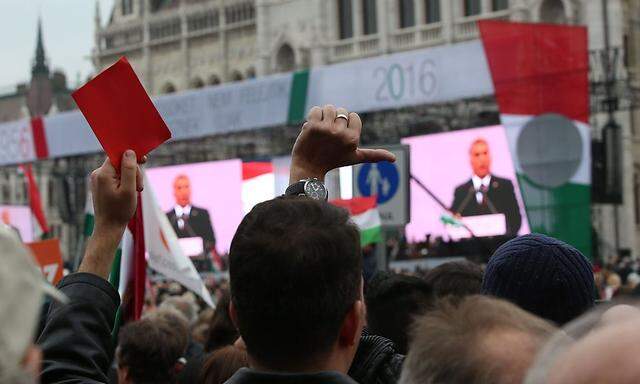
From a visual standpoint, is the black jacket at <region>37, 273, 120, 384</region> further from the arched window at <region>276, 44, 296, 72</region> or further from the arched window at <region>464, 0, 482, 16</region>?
the arched window at <region>276, 44, 296, 72</region>

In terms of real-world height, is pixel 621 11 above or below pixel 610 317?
above

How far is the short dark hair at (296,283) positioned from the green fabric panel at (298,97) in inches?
759

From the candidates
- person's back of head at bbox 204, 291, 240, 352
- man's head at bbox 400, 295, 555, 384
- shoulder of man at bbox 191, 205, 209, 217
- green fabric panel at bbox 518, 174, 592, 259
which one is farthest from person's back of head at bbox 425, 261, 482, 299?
shoulder of man at bbox 191, 205, 209, 217

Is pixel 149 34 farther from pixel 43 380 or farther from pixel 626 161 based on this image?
pixel 43 380

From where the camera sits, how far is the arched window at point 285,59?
4181 cm

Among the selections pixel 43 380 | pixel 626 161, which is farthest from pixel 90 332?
pixel 626 161

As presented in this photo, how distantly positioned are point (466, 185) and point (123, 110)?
15190mm

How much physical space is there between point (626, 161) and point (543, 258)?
31.5m

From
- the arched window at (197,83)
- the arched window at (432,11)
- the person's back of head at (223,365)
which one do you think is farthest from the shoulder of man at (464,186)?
the arched window at (197,83)

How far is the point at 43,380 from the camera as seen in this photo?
200 centimetres

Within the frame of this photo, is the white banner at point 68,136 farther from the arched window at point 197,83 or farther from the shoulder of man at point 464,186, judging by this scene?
the arched window at point 197,83

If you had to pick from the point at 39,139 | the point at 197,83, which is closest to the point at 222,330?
the point at 39,139

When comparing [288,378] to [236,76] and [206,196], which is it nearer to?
[206,196]

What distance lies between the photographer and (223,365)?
140 inches
